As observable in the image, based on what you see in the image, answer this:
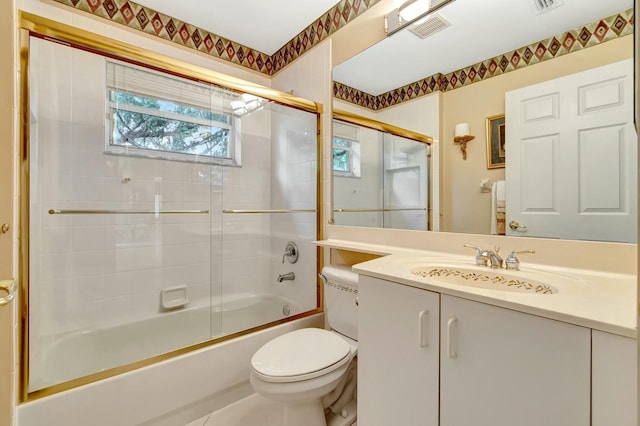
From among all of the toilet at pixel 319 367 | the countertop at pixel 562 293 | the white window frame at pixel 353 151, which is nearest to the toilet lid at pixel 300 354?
the toilet at pixel 319 367

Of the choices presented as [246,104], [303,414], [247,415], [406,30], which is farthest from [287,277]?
[406,30]

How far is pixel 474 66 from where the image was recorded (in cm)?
124

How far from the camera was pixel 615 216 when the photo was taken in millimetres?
934

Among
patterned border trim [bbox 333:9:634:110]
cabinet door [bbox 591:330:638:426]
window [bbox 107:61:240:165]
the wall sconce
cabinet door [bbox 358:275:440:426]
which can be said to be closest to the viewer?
cabinet door [bbox 591:330:638:426]

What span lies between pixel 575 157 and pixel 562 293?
55 centimetres

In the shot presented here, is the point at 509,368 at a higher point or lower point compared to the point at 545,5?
lower

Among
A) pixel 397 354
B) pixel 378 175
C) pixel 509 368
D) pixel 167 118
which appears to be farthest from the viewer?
pixel 167 118

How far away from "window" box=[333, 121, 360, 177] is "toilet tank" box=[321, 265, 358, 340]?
26.3 inches

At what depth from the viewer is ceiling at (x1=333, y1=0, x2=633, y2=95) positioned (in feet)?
3.30

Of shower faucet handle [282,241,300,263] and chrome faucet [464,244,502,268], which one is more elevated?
chrome faucet [464,244,502,268]

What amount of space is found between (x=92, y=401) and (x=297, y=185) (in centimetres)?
162
